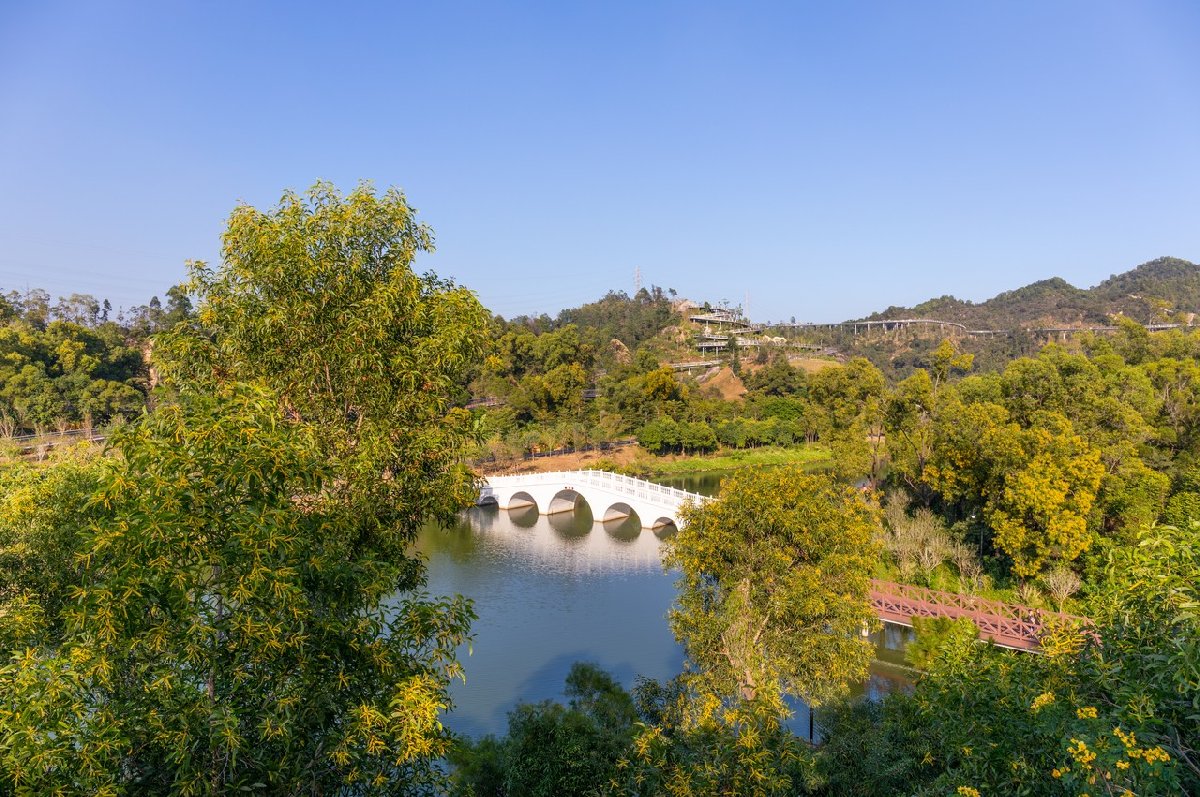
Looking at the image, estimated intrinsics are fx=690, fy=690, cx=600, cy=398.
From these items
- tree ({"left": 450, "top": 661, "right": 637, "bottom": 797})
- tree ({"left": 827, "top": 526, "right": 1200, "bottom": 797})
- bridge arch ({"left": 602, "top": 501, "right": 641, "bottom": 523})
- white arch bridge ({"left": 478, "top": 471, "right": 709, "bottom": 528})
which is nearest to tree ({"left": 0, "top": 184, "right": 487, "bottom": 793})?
tree ({"left": 450, "top": 661, "right": 637, "bottom": 797})

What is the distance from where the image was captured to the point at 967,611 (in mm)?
16766

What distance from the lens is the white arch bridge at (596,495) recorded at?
98.4 ft

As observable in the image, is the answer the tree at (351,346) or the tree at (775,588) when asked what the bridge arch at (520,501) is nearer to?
the tree at (775,588)

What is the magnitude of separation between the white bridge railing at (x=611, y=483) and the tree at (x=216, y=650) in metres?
22.9

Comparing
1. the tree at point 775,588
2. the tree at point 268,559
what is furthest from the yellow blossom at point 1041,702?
the tree at point 775,588

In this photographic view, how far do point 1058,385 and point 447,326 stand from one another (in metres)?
23.8

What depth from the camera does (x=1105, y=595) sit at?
557 centimetres

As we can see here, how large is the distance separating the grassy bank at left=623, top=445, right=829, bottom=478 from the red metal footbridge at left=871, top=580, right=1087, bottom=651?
85.7 ft

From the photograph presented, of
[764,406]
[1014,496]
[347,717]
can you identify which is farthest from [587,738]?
[764,406]

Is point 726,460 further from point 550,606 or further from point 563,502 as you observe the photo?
point 550,606

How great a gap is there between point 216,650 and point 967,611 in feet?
56.6

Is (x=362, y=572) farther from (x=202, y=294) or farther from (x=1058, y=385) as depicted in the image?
(x=1058, y=385)

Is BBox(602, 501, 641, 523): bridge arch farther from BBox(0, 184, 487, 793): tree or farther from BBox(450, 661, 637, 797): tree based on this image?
BBox(0, 184, 487, 793): tree

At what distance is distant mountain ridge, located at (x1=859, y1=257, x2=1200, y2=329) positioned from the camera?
96.2 m
